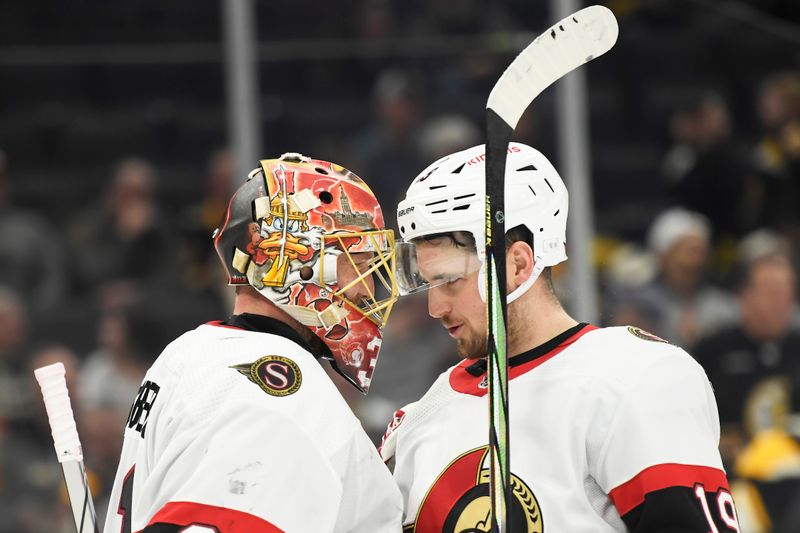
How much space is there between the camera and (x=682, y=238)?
5.24 meters

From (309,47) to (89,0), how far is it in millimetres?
1021

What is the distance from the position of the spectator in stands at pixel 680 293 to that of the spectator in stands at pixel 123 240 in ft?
5.75

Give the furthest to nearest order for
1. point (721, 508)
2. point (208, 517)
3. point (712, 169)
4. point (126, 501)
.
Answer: point (712, 169) → point (126, 501) → point (721, 508) → point (208, 517)

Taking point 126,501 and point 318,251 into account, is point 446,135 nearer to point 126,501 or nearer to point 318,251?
point 318,251

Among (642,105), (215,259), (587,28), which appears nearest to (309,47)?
(215,259)

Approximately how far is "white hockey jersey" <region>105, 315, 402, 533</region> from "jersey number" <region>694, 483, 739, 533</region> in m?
0.46

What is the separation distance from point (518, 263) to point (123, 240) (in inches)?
127

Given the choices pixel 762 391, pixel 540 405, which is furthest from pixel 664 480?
pixel 762 391

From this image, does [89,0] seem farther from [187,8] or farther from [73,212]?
[73,212]

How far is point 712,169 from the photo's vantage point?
17.9ft

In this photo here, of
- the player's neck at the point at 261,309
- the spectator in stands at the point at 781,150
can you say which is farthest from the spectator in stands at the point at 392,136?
the player's neck at the point at 261,309

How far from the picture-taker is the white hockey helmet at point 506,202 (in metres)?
2.19

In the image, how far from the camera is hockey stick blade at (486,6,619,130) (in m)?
1.98

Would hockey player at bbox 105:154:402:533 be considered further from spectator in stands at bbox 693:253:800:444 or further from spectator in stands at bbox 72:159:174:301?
spectator in stands at bbox 72:159:174:301
